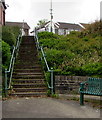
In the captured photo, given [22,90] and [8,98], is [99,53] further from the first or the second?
[8,98]

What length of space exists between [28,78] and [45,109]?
3756mm

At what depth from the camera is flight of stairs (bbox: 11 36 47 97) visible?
10016 millimetres

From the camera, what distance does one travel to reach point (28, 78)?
1119 cm

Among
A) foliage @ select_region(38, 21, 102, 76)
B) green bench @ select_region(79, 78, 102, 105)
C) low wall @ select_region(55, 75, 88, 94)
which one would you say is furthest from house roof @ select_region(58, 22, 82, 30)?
green bench @ select_region(79, 78, 102, 105)

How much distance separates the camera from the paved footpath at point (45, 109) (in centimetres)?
694

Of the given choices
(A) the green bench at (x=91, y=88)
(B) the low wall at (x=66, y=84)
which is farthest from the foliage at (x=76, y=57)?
(A) the green bench at (x=91, y=88)

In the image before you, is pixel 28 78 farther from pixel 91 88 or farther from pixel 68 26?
pixel 68 26

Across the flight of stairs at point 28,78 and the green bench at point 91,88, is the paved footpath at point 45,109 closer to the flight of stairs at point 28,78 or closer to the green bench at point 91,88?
the green bench at point 91,88

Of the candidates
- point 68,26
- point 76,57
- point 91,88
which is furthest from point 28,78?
point 68,26

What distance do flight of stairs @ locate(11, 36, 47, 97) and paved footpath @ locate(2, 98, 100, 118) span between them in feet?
3.11

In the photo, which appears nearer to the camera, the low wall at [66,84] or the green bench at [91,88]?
the green bench at [91,88]

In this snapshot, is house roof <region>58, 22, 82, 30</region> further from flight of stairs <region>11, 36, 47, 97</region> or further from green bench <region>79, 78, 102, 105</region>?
green bench <region>79, 78, 102, 105</region>

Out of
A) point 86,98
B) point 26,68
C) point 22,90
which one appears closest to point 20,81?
point 22,90

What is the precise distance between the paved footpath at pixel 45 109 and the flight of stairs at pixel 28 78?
3.11 feet
